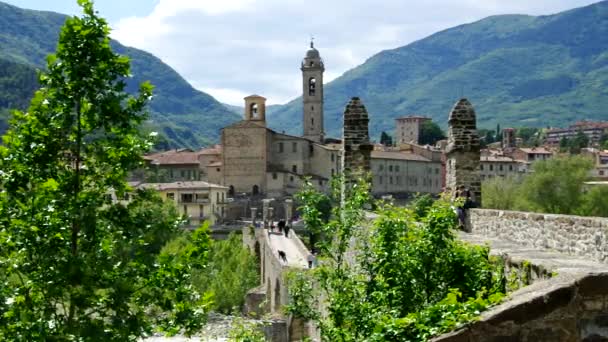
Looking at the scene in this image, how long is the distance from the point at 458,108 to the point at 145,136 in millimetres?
8538

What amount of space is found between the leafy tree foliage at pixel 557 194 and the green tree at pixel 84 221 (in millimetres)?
47024

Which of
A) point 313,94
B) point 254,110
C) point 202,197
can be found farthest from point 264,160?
point 313,94

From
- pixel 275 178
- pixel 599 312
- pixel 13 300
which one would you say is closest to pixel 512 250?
pixel 599 312

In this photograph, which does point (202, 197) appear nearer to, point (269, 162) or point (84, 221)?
point (269, 162)

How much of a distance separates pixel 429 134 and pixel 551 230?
164 metres

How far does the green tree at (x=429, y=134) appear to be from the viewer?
17350cm

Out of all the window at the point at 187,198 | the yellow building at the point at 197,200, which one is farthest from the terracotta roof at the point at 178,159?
the window at the point at 187,198

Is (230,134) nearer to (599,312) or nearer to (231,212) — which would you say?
(231,212)

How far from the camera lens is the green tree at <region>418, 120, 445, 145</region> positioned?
569 ft

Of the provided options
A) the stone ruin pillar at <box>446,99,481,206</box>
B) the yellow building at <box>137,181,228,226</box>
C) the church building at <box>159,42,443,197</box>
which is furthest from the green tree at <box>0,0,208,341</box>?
the church building at <box>159,42,443,197</box>

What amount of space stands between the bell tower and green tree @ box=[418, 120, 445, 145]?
47.6m

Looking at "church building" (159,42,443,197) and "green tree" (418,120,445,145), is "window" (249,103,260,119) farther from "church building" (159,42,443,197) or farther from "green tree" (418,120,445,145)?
"green tree" (418,120,445,145)

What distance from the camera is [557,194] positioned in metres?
57.3

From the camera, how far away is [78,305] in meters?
9.44
